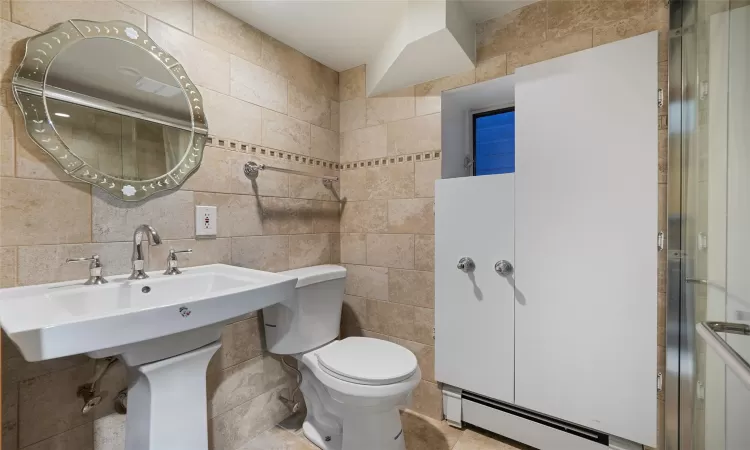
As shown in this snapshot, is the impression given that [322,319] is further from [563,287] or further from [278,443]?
[563,287]

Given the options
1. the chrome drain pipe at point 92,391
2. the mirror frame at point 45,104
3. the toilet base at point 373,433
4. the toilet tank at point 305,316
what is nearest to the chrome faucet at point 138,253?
the mirror frame at point 45,104

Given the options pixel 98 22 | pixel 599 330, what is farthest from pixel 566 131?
pixel 98 22

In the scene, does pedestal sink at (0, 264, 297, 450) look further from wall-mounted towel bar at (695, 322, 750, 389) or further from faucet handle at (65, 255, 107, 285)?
wall-mounted towel bar at (695, 322, 750, 389)

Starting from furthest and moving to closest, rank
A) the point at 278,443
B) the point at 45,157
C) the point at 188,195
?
1. the point at 278,443
2. the point at 188,195
3. the point at 45,157

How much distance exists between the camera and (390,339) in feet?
6.20

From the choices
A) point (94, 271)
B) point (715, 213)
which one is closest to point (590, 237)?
point (715, 213)

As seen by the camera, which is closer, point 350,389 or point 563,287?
point 350,389

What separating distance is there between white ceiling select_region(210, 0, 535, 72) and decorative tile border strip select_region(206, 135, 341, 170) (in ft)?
1.93

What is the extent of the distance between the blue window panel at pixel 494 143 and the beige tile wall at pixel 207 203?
2.87 feet

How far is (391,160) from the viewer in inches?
73.9

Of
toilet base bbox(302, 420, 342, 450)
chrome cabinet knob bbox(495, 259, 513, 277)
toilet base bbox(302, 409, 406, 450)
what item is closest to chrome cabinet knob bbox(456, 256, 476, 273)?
chrome cabinet knob bbox(495, 259, 513, 277)

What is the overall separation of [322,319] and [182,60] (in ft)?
4.22

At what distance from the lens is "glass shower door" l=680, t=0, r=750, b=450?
85 centimetres

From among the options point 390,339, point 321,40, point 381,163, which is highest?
point 321,40
